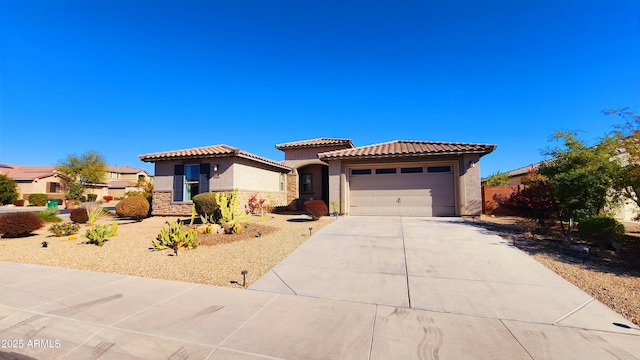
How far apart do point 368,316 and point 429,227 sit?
759cm

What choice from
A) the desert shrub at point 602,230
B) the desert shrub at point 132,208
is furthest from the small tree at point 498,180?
the desert shrub at point 132,208

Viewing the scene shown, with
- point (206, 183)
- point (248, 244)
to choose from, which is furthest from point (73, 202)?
point (248, 244)

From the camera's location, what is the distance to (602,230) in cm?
733

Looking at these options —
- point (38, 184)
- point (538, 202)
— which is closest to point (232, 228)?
point (538, 202)

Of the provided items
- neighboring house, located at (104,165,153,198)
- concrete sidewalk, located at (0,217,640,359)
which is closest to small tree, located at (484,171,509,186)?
concrete sidewalk, located at (0,217,640,359)

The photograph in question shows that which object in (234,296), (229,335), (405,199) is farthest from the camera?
(405,199)

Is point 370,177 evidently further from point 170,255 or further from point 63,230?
point 63,230

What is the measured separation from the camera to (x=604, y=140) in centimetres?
906

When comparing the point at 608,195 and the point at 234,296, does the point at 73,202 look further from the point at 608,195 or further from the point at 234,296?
the point at 608,195

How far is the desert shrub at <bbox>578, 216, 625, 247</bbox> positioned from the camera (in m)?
7.27

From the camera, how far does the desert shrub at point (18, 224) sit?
10172 millimetres

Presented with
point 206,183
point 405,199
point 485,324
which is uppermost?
point 206,183

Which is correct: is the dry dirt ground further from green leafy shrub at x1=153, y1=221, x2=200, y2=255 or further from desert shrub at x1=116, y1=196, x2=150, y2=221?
desert shrub at x1=116, y1=196, x2=150, y2=221

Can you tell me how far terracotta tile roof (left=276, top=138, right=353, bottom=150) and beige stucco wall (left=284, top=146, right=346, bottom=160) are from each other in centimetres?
32
